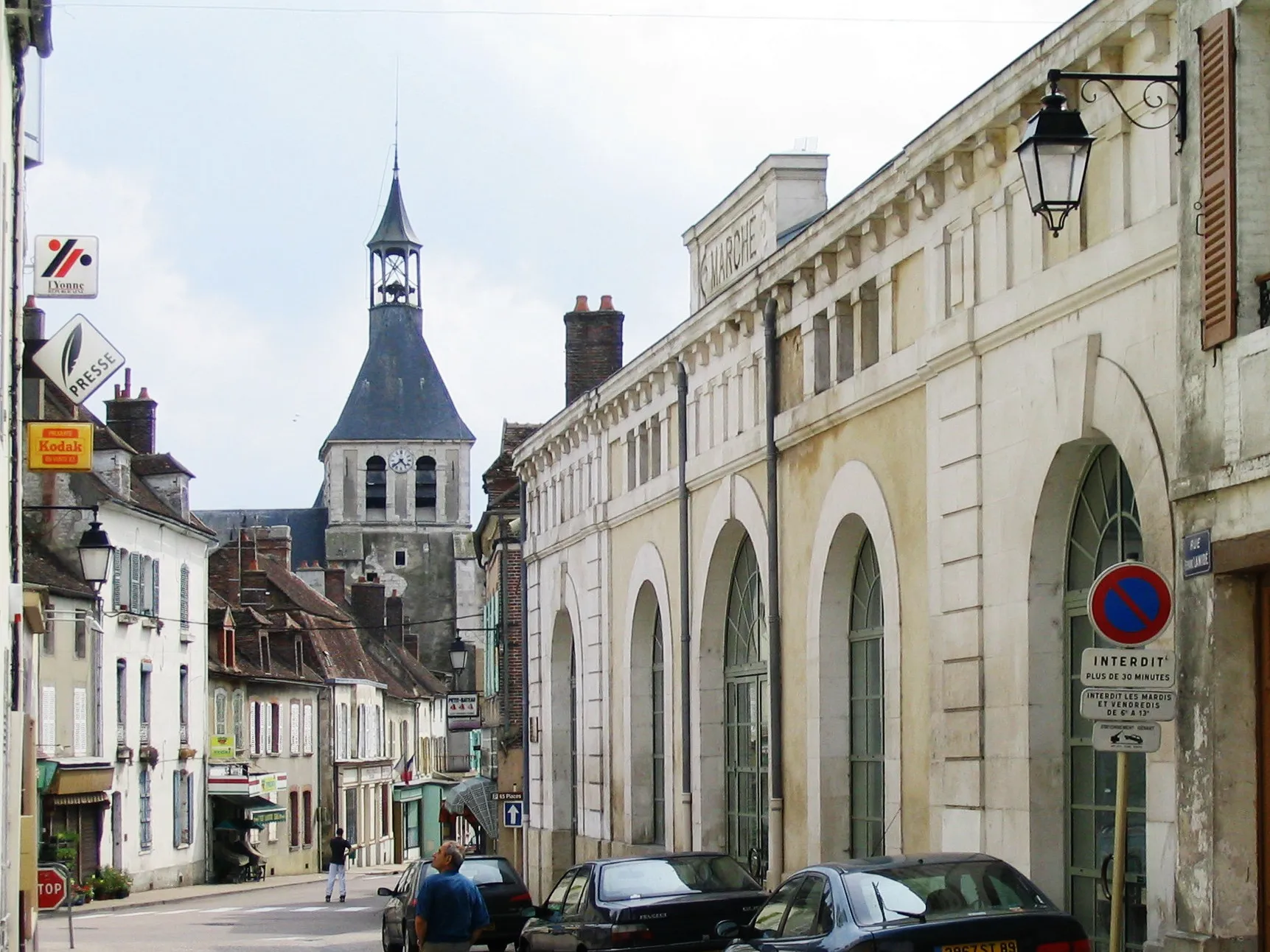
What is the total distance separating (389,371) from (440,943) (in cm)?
10858

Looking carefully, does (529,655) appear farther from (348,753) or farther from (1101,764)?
(348,753)

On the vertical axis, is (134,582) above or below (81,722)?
above

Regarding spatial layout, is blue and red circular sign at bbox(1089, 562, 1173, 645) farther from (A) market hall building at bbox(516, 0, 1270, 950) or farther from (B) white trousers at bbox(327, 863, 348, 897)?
(B) white trousers at bbox(327, 863, 348, 897)

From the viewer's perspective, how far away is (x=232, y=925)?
33031mm

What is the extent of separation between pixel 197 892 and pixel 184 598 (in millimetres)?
6994

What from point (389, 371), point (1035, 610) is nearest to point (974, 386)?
point (1035, 610)

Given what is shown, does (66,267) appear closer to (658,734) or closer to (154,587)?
(658,734)

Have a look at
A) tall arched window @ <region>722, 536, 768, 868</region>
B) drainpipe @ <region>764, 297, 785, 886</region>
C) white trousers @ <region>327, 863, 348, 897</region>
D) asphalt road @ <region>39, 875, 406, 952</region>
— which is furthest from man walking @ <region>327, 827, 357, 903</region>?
drainpipe @ <region>764, 297, 785, 886</region>

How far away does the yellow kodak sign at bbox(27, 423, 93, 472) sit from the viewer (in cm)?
2083

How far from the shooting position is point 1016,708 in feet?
47.7

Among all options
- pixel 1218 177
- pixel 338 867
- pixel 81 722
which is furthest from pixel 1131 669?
pixel 81 722

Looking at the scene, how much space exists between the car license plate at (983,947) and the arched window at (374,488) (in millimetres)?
112498

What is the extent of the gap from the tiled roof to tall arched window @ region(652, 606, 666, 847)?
94.5 meters

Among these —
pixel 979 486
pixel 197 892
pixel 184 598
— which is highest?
pixel 979 486
